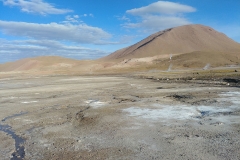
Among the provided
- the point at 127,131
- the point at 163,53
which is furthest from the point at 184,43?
the point at 127,131

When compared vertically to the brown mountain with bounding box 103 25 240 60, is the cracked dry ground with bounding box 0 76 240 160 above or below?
below

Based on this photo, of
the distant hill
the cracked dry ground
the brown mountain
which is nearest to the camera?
the cracked dry ground

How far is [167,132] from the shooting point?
28.8 feet

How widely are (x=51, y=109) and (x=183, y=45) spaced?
153 m

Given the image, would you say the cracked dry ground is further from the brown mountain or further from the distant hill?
the brown mountain

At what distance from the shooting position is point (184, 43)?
162000 millimetres

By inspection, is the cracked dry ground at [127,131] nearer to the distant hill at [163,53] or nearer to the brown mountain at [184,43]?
the distant hill at [163,53]

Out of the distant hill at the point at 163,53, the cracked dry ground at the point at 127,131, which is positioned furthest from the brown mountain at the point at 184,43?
the cracked dry ground at the point at 127,131

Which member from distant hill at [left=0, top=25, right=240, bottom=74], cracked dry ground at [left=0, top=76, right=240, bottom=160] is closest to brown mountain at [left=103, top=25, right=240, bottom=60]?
distant hill at [left=0, top=25, right=240, bottom=74]

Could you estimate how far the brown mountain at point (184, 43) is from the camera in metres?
150

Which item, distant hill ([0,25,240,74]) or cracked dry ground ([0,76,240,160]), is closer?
cracked dry ground ([0,76,240,160])

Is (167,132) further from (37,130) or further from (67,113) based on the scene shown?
(67,113)

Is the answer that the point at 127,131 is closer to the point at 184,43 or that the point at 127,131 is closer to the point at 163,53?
the point at 163,53

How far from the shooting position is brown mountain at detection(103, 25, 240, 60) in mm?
150438
